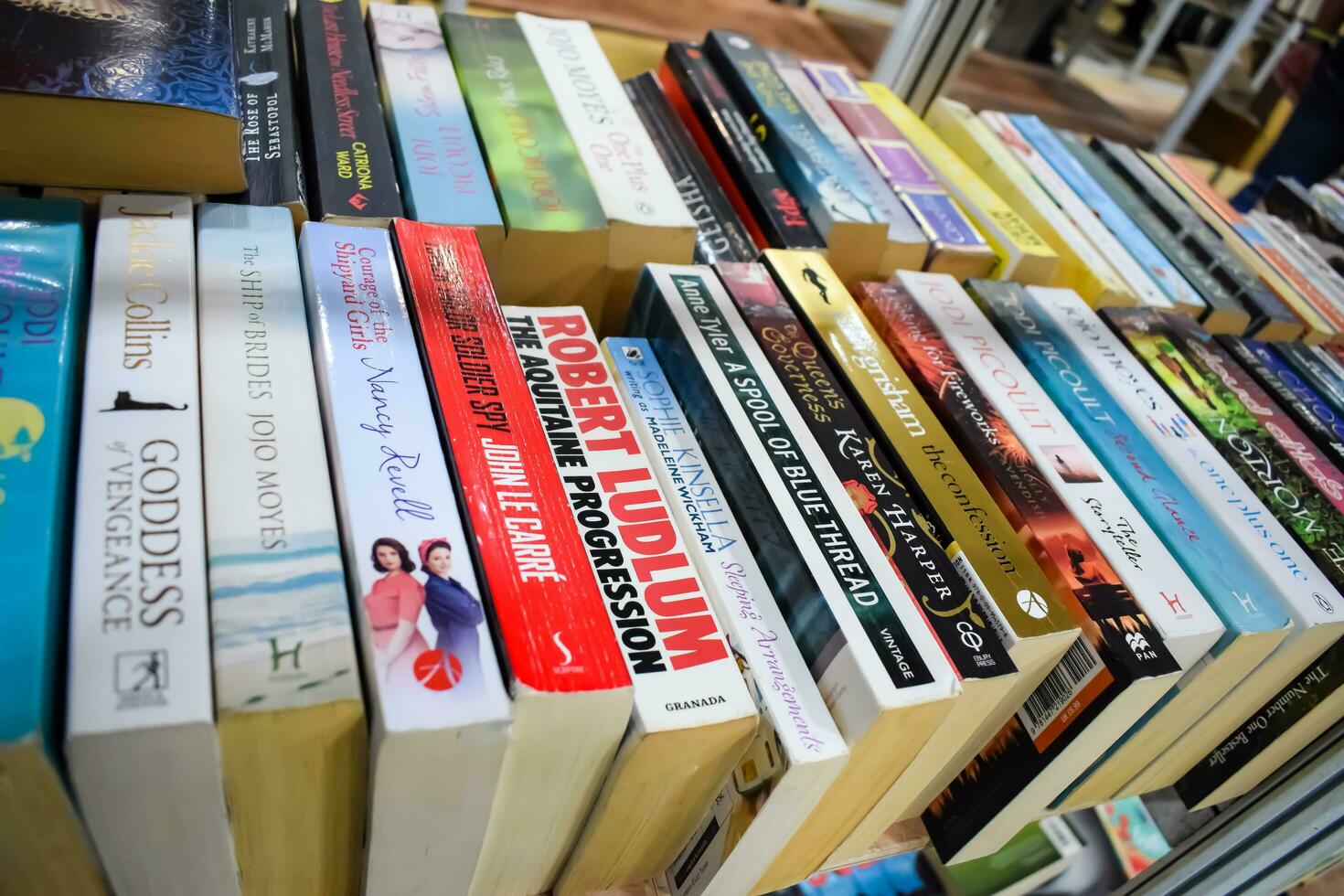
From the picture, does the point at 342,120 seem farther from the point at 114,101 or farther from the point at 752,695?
the point at 752,695

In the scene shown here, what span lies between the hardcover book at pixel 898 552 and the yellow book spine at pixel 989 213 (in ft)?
1.14

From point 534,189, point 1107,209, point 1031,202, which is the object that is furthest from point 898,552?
point 1107,209

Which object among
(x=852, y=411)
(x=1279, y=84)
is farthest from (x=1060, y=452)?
(x=1279, y=84)

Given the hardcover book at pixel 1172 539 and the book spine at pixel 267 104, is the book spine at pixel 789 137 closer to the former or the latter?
the hardcover book at pixel 1172 539

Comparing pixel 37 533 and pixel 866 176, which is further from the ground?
pixel 866 176

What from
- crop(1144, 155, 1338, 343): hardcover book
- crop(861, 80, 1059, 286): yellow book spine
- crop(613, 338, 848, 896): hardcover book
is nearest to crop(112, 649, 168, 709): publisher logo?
crop(613, 338, 848, 896): hardcover book

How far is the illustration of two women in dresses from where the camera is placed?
468 millimetres

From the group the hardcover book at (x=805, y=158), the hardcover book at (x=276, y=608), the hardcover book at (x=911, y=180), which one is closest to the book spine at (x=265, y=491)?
the hardcover book at (x=276, y=608)

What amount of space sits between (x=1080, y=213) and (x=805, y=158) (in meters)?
0.41

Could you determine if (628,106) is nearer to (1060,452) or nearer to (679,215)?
(679,215)

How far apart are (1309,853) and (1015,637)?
0.42m

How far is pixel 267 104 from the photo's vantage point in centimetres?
81

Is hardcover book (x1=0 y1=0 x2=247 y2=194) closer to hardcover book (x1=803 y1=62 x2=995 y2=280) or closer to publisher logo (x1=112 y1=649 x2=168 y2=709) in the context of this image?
publisher logo (x1=112 y1=649 x2=168 y2=709)

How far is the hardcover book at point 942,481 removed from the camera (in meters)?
0.64
